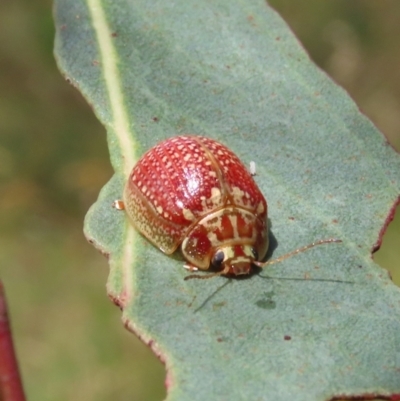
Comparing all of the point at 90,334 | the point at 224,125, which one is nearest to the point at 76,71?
the point at 224,125

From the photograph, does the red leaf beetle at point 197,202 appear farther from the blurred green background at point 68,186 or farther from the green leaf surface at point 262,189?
the blurred green background at point 68,186

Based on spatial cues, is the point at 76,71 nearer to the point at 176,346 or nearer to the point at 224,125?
the point at 224,125

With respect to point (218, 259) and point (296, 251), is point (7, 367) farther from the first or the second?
point (296, 251)

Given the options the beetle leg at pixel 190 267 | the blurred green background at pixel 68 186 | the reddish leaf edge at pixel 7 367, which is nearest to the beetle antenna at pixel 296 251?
the beetle leg at pixel 190 267

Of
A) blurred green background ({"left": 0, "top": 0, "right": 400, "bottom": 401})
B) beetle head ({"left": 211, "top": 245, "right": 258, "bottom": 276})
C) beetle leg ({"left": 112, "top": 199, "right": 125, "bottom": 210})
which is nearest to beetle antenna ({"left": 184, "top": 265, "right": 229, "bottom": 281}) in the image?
beetle head ({"left": 211, "top": 245, "right": 258, "bottom": 276})

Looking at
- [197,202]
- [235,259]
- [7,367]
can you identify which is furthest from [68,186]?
[7,367]

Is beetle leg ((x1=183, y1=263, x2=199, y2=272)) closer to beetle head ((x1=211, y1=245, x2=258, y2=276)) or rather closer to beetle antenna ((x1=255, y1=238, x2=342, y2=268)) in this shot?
beetle head ((x1=211, y1=245, x2=258, y2=276))
